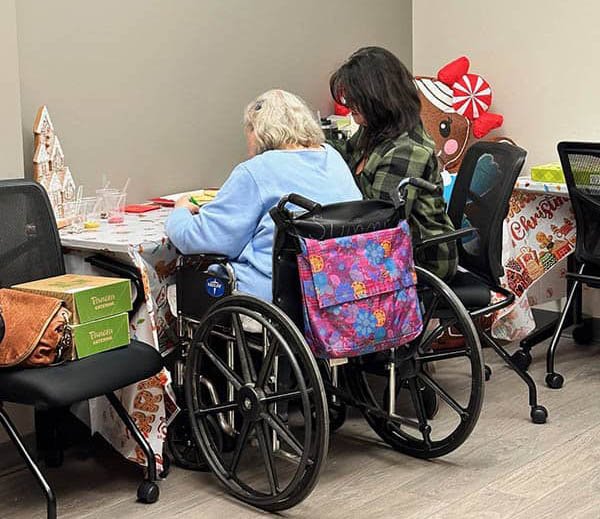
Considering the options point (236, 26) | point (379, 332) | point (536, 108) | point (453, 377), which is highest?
point (236, 26)

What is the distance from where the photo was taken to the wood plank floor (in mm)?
2752

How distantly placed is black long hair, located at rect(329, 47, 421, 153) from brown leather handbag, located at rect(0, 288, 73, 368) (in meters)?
1.13

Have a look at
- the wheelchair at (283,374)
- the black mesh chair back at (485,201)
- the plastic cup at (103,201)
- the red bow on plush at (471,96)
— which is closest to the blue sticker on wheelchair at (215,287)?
the wheelchair at (283,374)

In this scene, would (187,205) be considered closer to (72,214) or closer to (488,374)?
(72,214)

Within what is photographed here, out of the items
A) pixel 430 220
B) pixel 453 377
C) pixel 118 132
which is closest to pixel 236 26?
pixel 118 132

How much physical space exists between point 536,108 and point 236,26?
1.35 meters

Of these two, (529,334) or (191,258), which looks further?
(529,334)

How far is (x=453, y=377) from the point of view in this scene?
12.8 ft

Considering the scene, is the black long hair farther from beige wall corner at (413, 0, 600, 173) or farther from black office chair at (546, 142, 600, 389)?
beige wall corner at (413, 0, 600, 173)

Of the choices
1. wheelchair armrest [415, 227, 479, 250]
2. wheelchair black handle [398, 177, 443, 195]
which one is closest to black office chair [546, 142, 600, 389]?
wheelchair armrest [415, 227, 479, 250]

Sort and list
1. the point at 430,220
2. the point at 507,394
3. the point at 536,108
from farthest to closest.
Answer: the point at 536,108 < the point at 507,394 < the point at 430,220

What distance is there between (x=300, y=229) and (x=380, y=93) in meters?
0.75

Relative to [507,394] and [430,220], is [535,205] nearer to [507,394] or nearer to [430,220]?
[507,394]

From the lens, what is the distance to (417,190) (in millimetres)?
3137
